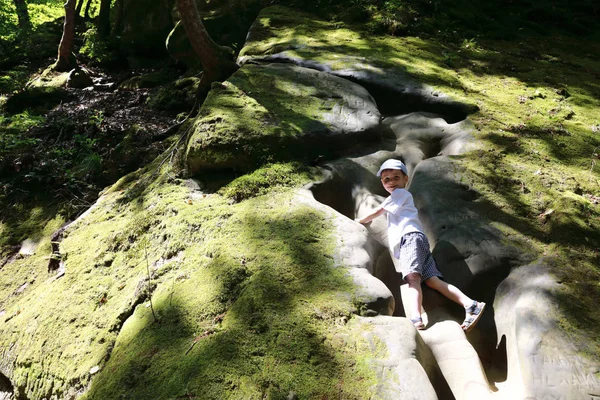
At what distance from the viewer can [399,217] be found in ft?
13.5

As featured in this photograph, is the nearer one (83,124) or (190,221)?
(190,221)

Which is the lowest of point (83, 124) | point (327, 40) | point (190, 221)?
point (83, 124)

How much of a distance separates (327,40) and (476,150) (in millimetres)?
4738

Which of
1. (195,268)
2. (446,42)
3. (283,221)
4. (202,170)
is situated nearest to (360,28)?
(446,42)

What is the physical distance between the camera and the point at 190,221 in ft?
14.3

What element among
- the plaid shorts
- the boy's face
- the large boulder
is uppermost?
the large boulder

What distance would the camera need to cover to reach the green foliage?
15.4 ft

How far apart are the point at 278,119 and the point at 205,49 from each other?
292cm

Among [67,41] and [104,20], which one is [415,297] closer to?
[67,41]

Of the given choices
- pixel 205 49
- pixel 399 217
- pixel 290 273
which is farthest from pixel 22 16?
pixel 399 217

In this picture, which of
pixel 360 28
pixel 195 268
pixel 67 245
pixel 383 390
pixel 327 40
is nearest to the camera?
pixel 383 390

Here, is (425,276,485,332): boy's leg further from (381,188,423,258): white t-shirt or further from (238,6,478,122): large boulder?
(238,6,478,122): large boulder

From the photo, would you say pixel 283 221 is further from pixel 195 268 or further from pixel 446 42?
pixel 446 42

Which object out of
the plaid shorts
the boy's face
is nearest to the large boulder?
the boy's face
